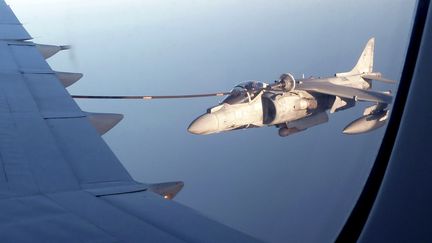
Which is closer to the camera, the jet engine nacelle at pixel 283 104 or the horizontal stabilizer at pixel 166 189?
the horizontal stabilizer at pixel 166 189

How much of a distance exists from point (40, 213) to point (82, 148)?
1.90 feet

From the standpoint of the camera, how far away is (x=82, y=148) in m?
2.02

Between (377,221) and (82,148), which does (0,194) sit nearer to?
(82,148)

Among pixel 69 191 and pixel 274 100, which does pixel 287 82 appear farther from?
pixel 69 191

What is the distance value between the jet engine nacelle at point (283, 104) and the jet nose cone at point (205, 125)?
64cm

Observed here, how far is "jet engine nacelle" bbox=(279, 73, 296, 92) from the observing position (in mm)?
6418

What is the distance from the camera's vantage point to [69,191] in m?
1.64

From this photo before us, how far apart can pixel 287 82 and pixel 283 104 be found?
347mm

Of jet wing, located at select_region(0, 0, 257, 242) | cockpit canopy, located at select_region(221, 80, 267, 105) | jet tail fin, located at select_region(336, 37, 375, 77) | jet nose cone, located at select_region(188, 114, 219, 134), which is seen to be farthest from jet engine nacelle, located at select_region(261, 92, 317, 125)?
jet wing, located at select_region(0, 0, 257, 242)

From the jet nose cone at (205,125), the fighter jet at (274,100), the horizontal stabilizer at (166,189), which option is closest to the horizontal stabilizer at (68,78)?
the horizontal stabilizer at (166,189)

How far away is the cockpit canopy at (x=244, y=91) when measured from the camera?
6609 millimetres

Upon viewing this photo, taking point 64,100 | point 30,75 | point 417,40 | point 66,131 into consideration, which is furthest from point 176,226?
point 30,75

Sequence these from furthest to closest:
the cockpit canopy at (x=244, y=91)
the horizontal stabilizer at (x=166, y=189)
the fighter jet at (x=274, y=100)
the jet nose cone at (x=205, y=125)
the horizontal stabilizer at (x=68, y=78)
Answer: the cockpit canopy at (x=244, y=91)
the fighter jet at (x=274, y=100)
the jet nose cone at (x=205, y=125)
the horizontal stabilizer at (x=68, y=78)
the horizontal stabilizer at (x=166, y=189)

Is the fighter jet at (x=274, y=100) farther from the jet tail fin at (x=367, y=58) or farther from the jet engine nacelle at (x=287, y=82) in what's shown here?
the jet tail fin at (x=367, y=58)
